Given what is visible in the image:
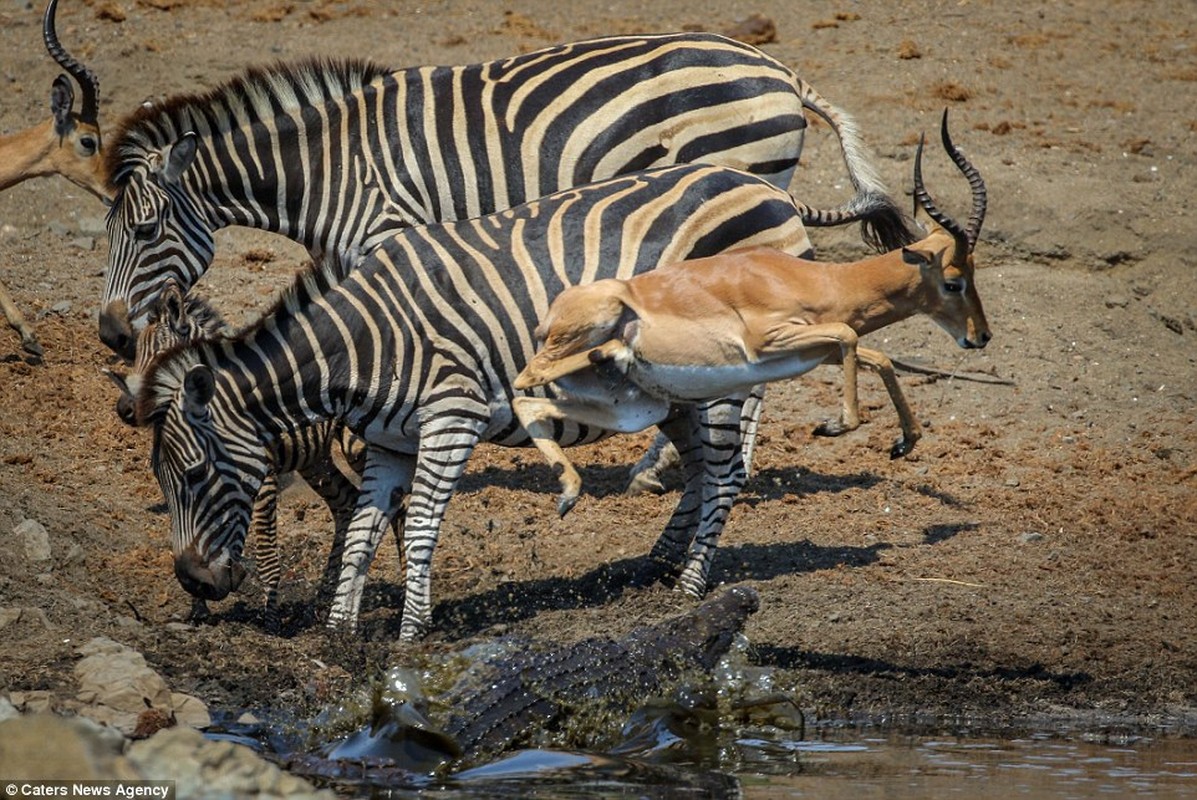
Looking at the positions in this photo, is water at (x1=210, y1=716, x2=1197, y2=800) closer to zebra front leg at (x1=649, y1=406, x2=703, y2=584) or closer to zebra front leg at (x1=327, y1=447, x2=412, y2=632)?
zebra front leg at (x1=327, y1=447, x2=412, y2=632)

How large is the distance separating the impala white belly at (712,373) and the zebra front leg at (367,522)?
1.46 m

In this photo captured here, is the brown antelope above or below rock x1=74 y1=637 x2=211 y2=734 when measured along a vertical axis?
above

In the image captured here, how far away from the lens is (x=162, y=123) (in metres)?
11.1

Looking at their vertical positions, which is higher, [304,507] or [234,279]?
[234,279]

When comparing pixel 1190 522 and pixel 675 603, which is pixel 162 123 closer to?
pixel 675 603

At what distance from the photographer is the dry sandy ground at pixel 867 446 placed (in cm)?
913

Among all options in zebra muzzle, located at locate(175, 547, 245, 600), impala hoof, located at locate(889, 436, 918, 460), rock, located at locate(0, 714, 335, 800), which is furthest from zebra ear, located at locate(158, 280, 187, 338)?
rock, located at locate(0, 714, 335, 800)

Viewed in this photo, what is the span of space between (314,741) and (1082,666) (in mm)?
3886

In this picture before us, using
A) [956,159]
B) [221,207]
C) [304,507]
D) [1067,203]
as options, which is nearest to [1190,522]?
[956,159]

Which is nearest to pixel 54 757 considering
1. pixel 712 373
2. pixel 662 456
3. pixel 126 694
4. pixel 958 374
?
pixel 126 694

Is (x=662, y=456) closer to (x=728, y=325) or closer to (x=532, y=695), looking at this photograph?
(x=728, y=325)

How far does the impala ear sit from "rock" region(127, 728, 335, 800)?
8.85 m

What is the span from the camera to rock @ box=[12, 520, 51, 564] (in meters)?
9.91

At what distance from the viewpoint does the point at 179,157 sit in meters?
10.8
